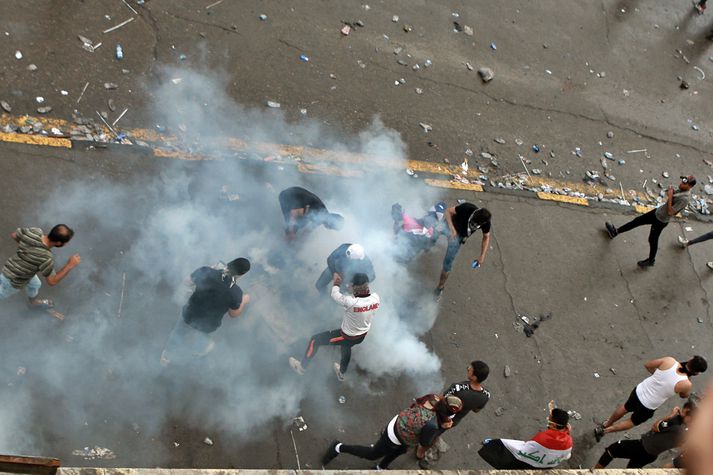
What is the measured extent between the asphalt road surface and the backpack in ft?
2.92

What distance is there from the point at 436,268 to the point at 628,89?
5272mm

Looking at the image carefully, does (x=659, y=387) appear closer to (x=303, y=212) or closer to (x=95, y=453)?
(x=303, y=212)

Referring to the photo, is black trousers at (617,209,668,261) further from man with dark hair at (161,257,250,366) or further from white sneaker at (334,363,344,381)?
man with dark hair at (161,257,250,366)

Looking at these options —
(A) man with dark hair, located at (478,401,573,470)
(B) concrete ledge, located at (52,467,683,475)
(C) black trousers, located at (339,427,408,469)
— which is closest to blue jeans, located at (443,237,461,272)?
(A) man with dark hair, located at (478,401,573,470)

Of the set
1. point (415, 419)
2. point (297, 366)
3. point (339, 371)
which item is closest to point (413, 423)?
point (415, 419)

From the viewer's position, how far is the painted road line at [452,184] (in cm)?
727

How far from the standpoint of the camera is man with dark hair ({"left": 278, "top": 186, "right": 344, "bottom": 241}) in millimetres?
5578

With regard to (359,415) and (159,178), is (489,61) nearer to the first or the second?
(159,178)

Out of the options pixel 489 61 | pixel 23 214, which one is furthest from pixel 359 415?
pixel 489 61

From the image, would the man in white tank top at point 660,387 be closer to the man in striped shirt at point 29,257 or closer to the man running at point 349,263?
the man running at point 349,263

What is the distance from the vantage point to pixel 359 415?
5430mm

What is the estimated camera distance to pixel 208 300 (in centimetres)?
454

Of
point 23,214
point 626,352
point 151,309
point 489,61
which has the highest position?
point 489,61

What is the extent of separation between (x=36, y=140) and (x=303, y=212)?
112 inches
